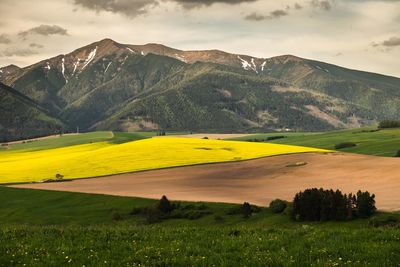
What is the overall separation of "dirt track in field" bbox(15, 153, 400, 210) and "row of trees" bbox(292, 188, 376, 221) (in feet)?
27.9

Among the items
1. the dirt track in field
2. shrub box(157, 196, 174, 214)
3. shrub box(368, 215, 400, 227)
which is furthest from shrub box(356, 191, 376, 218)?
shrub box(157, 196, 174, 214)

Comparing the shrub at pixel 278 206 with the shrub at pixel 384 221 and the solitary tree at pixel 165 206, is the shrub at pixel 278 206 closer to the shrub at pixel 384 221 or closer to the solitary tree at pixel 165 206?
the shrub at pixel 384 221

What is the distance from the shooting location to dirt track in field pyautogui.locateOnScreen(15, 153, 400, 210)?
346ft

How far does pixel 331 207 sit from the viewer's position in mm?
76812

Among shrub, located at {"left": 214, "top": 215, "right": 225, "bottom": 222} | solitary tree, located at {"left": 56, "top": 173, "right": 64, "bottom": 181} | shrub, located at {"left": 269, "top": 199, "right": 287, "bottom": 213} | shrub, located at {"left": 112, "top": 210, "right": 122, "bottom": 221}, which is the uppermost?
shrub, located at {"left": 269, "top": 199, "right": 287, "bottom": 213}

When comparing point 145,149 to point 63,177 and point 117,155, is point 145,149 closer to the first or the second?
point 117,155

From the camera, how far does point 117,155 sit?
175625 mm

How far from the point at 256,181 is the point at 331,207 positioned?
49.1 meters

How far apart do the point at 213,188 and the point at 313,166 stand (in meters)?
42.7

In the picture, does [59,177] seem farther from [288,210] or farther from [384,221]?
[384,221]

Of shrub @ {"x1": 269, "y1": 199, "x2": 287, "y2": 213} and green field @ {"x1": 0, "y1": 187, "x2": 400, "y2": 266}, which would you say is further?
shrub @ {"x1": 269, "y1": 199, "x2": 287, "y2": 213}

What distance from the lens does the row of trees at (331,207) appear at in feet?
250

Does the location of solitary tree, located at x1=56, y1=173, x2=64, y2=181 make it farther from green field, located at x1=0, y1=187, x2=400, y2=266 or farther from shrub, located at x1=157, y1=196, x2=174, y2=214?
green field, located at x1=0, y1=187, x2=400, y2=266

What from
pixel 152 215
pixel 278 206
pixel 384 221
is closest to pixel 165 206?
pixel 152 215
